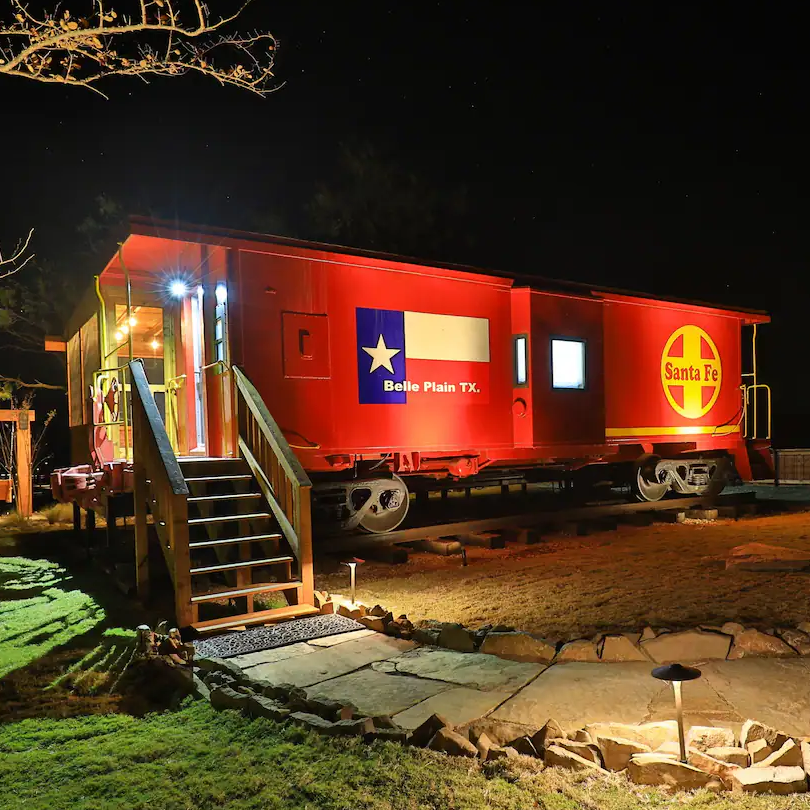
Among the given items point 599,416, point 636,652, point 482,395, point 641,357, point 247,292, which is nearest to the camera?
point 636,652

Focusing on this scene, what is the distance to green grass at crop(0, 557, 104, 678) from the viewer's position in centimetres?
508

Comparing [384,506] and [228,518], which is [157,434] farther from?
[384,506]

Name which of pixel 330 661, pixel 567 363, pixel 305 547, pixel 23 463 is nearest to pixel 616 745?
pixel 330 661

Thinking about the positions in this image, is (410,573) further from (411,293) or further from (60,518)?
(60,518)

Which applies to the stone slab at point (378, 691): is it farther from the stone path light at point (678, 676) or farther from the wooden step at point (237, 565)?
the wooden step at point (237, 565)

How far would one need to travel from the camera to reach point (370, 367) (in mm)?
8125

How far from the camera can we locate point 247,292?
7.30 m

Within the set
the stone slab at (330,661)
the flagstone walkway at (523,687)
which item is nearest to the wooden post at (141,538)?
the flagstone walkway at (523,687)

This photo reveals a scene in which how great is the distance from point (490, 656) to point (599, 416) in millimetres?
6316

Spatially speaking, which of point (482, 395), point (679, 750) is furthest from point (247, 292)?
point (679, 750)

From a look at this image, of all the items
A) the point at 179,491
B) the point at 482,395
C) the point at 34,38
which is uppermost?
the point at 34,38

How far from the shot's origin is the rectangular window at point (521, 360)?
9242mm

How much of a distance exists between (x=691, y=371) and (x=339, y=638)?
29.3 feet

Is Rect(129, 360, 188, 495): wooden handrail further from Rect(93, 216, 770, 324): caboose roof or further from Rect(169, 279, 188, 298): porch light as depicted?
Rect(169, 279, 188, 298): porch light
